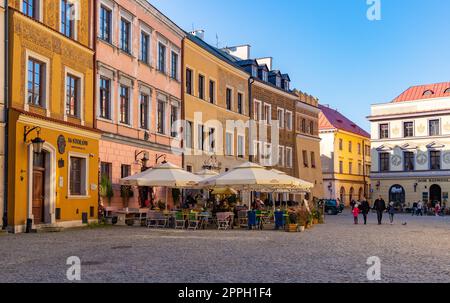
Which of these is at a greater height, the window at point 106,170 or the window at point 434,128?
the window at point 434,128

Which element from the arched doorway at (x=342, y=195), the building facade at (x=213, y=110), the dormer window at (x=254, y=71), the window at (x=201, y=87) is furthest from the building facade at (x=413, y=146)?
the window at (x=201, y=87)

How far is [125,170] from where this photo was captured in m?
27.0

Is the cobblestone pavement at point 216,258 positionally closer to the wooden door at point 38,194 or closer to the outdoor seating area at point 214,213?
the wooden door at point 38,194

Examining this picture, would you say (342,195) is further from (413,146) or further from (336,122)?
(413,146)

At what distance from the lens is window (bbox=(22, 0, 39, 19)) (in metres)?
20.0

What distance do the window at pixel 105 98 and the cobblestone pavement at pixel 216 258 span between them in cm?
781

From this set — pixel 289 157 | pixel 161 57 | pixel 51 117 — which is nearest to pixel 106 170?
pixel 51 117

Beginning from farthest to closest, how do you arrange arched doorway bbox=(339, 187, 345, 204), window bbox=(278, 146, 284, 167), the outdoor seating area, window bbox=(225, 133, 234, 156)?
arched doorway bbox=(339, 187, 345, 204)
window bbox=(278, 146, 284, 167)
window bbox=(225, 133, 234, 156)
the outdoor seating area

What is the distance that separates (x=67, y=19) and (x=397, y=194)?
1754 inches

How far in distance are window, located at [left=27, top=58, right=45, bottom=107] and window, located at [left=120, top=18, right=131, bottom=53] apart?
20.9 feet

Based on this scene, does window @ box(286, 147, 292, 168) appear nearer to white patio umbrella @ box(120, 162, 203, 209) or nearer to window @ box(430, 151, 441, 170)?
window @ box(430, 151, 441, 170)

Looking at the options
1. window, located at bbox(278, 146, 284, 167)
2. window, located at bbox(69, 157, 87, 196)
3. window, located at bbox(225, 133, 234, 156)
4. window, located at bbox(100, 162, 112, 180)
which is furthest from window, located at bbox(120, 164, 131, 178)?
window, located at bbox(278, 146, 284, 167)

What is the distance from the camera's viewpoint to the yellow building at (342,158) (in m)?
67.4
